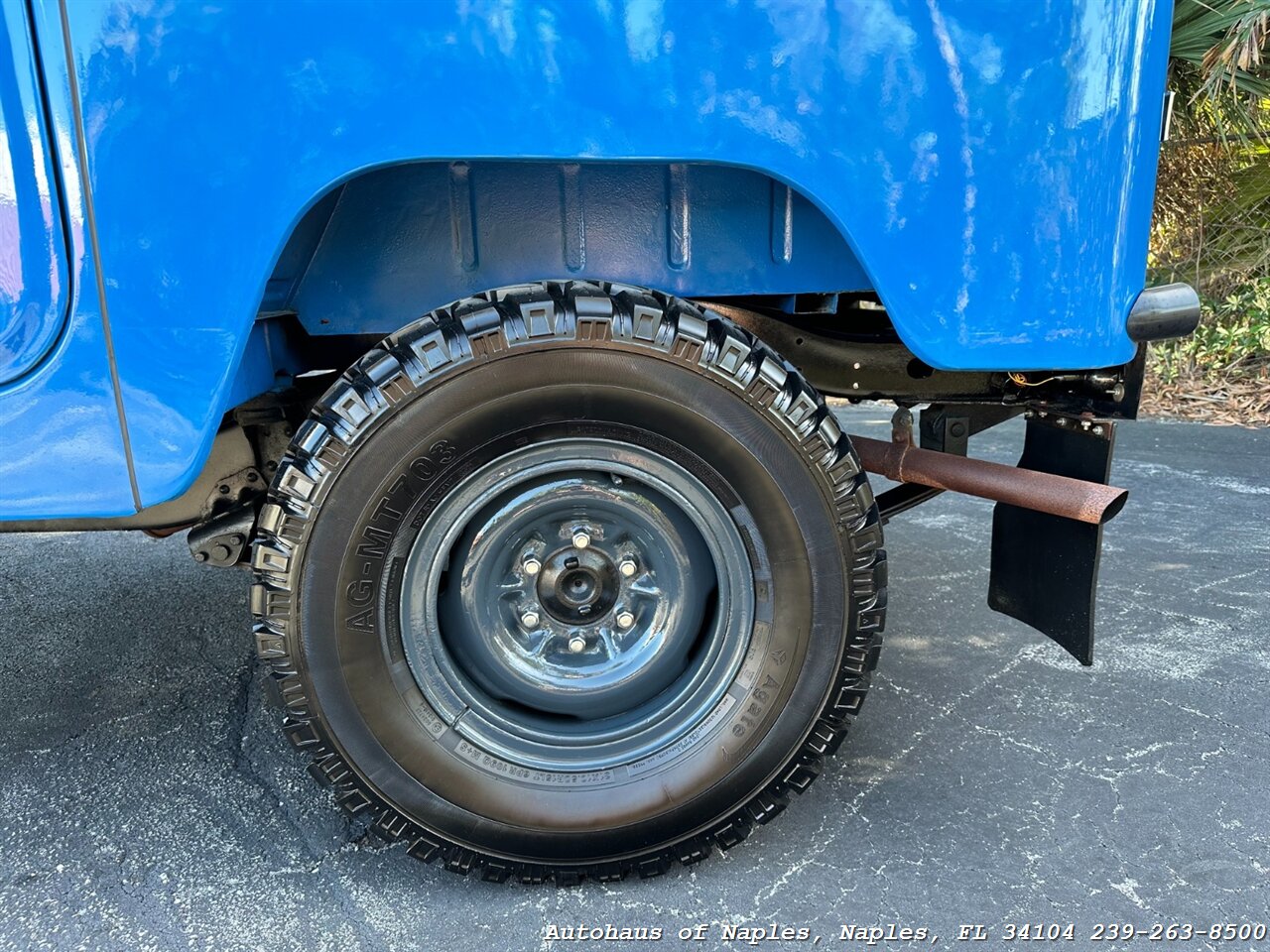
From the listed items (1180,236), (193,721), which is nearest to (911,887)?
(193,721)

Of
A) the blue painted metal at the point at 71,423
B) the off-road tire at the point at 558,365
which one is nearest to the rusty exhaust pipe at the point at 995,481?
the off-road tire at the point at 558,365

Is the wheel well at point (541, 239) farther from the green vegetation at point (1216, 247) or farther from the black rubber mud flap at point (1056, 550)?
the green vegetation at point (1216, 247)

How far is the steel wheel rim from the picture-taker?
1919 mm

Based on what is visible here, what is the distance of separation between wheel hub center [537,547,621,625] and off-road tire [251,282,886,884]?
0.40m

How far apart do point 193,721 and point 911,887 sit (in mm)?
2080

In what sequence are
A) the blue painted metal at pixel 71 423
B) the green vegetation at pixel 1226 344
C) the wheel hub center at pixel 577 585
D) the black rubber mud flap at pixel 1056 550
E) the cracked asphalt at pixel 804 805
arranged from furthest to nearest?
1. the green vegetation at pixel 1226 344
2. the black rubber mud flap at pixel 1056 550
3. the wheel hub center at pixel 577 585
4. the cracked asphalt at pixel 804 805
5. the blue painted metal at pixel 71 423

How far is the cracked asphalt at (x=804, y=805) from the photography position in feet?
6.25

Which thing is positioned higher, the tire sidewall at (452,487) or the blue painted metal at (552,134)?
the blue painted metal at (552,134)

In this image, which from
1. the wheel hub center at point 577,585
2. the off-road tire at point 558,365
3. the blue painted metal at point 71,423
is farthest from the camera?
the wheel hub center at point 577,585

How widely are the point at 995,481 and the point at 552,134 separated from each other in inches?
54.5

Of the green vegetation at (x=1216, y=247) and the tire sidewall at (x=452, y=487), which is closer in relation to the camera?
the tire sidewall at (x=452, y=487)

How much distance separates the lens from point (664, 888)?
199 cm

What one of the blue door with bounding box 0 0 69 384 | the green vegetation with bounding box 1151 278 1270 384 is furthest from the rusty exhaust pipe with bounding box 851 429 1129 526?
the green vegetation with bounding box 1151 278 1270 384

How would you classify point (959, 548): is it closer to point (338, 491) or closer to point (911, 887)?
point (911, 887)
